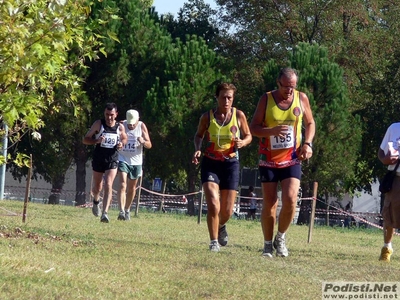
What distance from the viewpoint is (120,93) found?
44.7m

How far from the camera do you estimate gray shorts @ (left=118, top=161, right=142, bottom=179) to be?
1825 centimetres

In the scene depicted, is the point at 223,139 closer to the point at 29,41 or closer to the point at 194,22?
→ the point at 29,41

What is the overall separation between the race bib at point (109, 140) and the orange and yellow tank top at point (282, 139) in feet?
21.2

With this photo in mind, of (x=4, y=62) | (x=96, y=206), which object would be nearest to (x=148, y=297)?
(x=4, y=62)

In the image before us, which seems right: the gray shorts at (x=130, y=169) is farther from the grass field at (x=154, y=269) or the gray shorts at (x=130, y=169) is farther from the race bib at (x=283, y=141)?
the race bib at (x=283, y=141)

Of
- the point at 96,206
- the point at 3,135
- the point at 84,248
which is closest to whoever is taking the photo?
the point at 84,248

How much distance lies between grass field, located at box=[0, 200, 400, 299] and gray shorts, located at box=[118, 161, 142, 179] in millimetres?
4647

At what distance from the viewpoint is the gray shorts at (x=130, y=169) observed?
59.9ft

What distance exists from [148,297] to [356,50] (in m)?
39.6

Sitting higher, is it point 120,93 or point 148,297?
point 120,93

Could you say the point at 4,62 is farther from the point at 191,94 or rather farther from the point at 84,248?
the point at 191,94

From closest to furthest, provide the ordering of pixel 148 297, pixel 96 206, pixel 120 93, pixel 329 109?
1. pixel 148 297
2. pixel 96 206
3. pixel 329 109
4. pixel 120 93

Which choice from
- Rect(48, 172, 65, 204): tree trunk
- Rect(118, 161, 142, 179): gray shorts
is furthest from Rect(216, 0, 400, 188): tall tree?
Rect(118, 161, 142, 179): gray shorts

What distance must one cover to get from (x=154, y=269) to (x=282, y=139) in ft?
8.95
